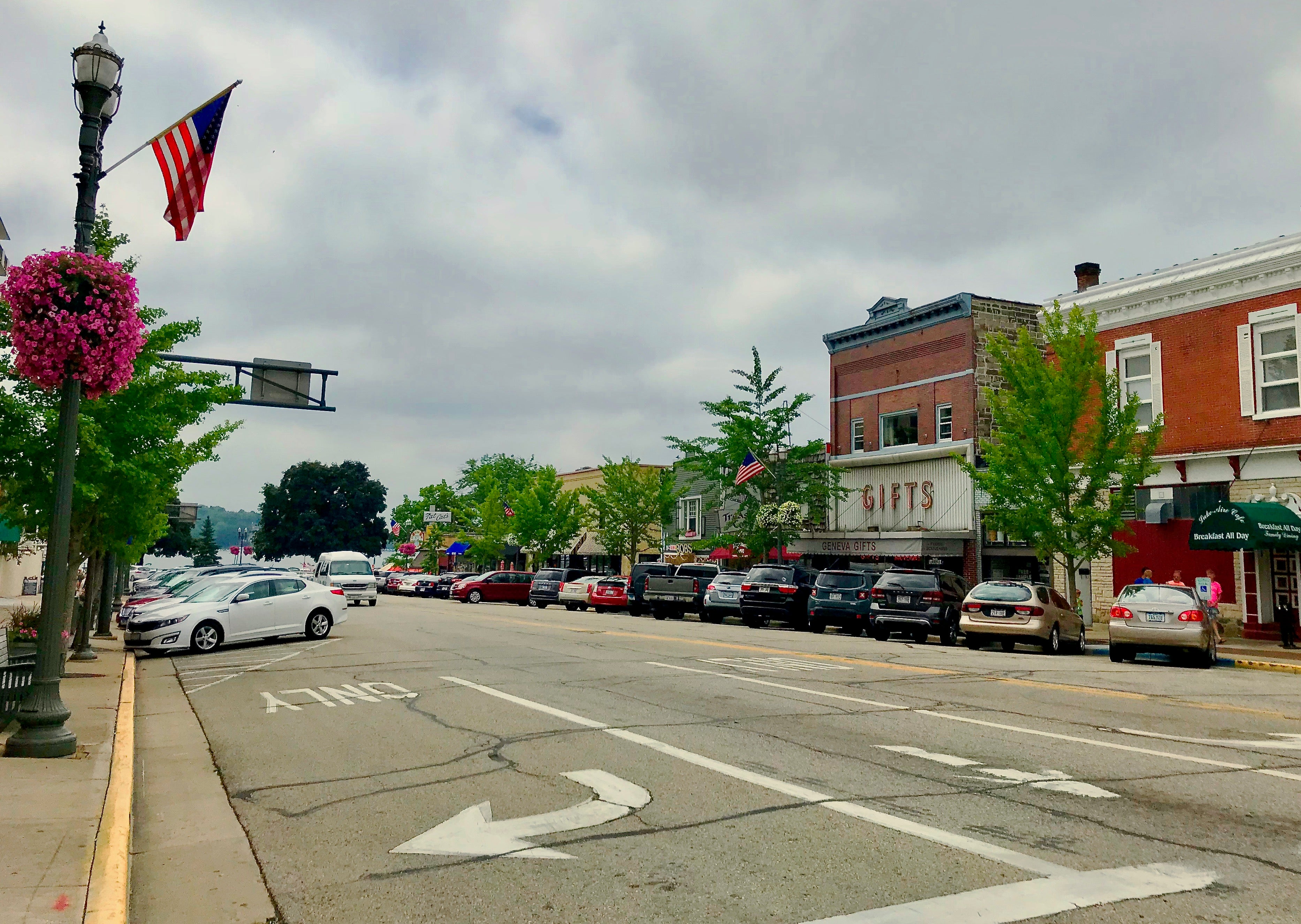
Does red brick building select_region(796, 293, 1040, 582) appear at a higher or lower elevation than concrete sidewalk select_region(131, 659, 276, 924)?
higher

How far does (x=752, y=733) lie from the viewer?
31.5 ft

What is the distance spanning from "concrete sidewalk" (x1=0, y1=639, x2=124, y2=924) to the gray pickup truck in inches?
940

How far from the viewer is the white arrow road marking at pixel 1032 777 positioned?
24.0ft

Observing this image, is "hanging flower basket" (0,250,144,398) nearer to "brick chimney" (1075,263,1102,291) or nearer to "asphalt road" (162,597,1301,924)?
"asphalt road" (162,597,1301,924)

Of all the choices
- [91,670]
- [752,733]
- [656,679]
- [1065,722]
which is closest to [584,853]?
[752,733]

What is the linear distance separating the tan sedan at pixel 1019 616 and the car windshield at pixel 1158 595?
1638 millimetres

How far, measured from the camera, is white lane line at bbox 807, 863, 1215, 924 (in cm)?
468

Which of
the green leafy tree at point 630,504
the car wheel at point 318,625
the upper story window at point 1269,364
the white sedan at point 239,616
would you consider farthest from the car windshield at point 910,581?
the green leafy tree at point 630,504

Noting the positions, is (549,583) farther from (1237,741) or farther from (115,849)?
(115,849)

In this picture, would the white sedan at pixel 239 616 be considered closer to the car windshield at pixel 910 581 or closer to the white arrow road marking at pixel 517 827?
the car windshield at pixel 910 581

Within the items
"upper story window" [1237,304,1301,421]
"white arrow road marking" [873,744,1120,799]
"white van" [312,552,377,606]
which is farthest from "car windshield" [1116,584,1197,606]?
"white van" [312,552,377,606]

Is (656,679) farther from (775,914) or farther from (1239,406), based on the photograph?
(1239,406)

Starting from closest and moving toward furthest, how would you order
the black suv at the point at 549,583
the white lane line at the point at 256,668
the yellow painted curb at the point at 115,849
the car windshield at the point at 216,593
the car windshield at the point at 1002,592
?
the yellow painted curb at the point at 115,849, the white lane line at the point at 256,668, the car windshield at the point at 216,593, the car windshield at the point at 1002,592, the black suv at the point at 549,583

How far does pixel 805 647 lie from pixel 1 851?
16151mm
